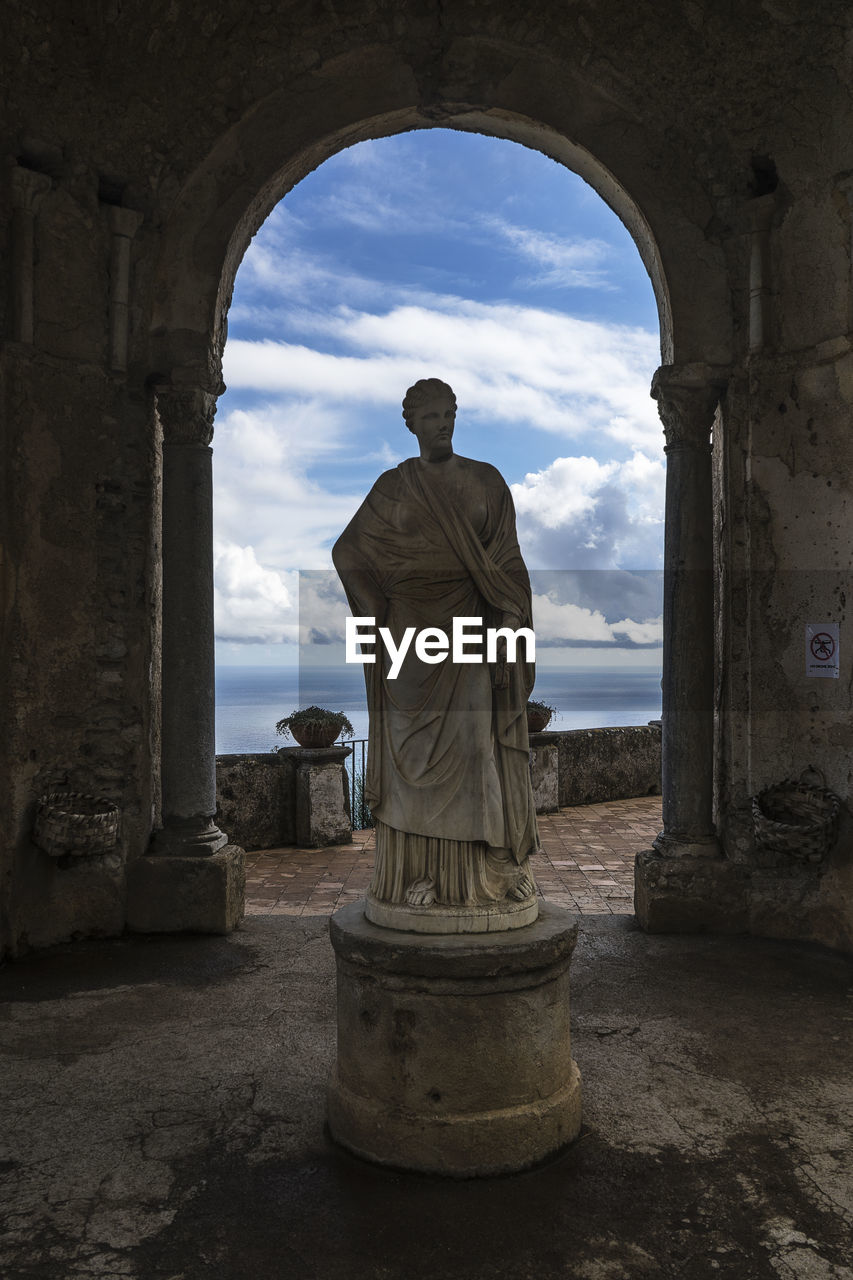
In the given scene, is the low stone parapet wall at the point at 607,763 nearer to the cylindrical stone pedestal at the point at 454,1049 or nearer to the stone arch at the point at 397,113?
the stone arch at the point at 397,113

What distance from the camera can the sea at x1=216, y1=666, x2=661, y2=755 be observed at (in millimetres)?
25289

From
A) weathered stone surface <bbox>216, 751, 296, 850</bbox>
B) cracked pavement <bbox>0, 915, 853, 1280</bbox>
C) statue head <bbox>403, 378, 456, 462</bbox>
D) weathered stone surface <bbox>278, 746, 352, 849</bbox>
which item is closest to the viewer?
cracked pavement <bbox>0, 915, 853, 1280</bbox>

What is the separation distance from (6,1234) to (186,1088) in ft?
3.30

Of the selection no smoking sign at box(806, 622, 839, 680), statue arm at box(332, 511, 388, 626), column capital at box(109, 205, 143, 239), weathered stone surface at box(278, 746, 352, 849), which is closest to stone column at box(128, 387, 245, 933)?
column capital at box(109, 205, 143, 239)

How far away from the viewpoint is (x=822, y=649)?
18.7ft

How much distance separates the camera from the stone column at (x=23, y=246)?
5.50 meters

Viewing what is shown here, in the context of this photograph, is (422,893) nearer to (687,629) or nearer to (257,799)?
(687,629)

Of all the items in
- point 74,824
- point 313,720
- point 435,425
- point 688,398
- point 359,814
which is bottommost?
point 359,814

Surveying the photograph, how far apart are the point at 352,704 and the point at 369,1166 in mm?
21003

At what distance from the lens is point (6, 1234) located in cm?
274

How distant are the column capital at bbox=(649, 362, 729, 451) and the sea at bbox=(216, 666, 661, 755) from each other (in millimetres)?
2989

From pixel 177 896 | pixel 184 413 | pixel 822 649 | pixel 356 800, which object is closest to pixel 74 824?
pixel 177 896

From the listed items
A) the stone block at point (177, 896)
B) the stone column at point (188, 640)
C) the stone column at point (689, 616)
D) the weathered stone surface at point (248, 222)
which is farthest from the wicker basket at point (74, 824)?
the stone column at point (689, 616)

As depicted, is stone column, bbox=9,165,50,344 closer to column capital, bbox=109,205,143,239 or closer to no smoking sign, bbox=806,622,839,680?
column capital, bbox=109,205,143,239
